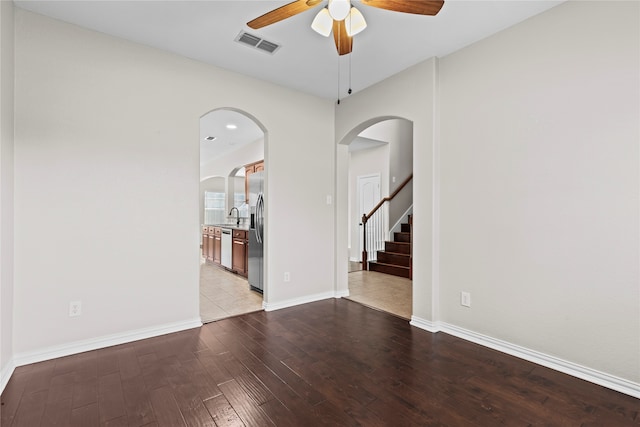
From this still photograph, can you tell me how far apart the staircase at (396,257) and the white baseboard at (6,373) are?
4930 millimetres

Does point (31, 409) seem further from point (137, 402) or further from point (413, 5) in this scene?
point (413, 5)

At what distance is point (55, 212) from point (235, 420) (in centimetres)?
220

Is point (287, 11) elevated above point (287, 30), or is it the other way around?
point (287, 30)

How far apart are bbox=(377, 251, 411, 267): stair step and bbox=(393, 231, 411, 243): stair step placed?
49 centimetres

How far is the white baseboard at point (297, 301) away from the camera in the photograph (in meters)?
3.68

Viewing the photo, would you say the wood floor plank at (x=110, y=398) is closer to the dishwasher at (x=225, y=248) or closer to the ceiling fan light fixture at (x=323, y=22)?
the ceiling fan light fixture at (x=323, y=22)

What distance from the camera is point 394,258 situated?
5805 millimetres

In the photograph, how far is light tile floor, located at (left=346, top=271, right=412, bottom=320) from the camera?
3.78 meters

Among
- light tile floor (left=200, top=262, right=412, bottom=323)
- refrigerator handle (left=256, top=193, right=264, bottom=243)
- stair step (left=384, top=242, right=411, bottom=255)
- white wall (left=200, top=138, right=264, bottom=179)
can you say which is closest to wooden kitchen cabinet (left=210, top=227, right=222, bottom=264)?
light tile floor (left=200, top=262, right=412, bottom=323)

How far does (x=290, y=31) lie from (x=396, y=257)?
14.2 ft

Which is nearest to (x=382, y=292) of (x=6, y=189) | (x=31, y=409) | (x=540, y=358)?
(x=540, y=358)

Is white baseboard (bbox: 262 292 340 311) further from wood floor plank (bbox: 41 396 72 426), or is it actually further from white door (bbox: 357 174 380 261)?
white door (bbox: 357 174 380 261)

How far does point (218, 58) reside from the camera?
3.12 meters

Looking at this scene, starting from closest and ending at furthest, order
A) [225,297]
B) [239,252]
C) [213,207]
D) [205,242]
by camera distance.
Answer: [225,297] < [239,252] < [205,242] < [213,207]
